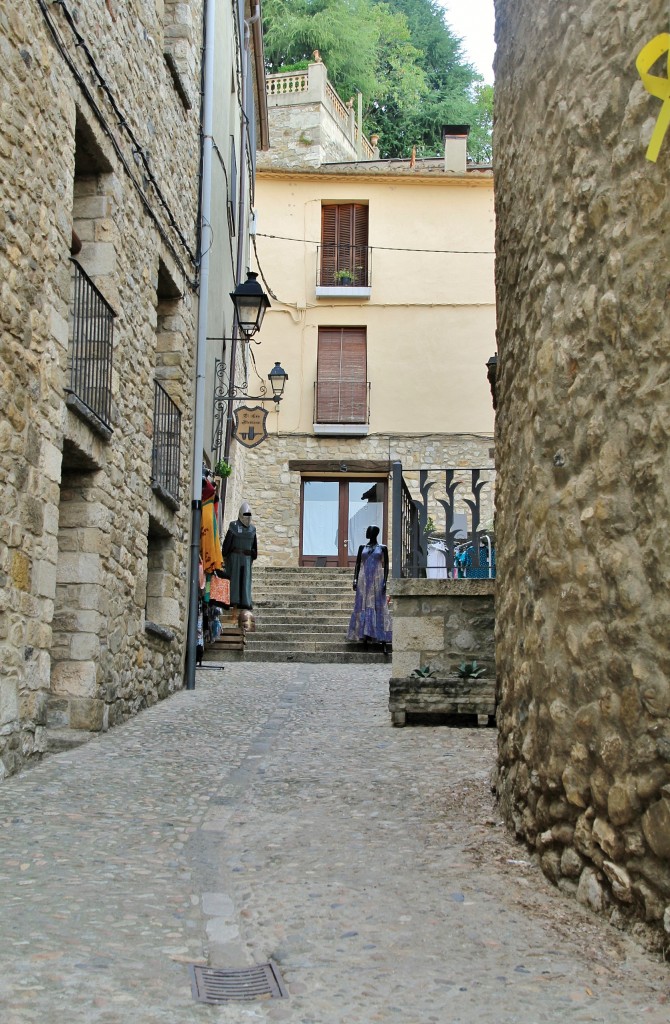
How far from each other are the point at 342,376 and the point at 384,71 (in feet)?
68.4

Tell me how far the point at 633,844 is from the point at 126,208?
20.1 feet

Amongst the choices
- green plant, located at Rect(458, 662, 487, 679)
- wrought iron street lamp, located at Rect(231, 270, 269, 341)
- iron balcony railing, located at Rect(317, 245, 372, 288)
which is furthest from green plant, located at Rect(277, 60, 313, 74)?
green plant, located at Rect(458, 662, 487, 679)

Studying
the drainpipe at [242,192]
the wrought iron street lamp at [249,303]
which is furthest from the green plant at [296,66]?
the wrought iron street lamp at [249,303]

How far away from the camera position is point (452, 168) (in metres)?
24.0

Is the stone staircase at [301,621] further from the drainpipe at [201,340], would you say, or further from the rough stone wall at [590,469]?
the rough stone wall at [590,469]

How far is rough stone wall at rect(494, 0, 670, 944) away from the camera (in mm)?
3230

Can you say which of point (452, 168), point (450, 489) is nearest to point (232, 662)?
point (450, 489)

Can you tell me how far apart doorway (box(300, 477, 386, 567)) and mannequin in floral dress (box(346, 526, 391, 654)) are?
8516 mm

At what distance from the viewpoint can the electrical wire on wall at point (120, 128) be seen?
6293mm

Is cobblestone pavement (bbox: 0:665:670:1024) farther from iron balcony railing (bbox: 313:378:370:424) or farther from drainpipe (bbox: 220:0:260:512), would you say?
iron balcony railing (bbox: 313:378:370:424)

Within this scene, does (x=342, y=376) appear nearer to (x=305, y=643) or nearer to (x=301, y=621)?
(x=301, y=621)

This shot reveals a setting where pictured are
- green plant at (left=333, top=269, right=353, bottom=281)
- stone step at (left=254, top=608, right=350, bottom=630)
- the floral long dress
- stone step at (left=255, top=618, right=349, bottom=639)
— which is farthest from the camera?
green plant at (left=333, top=269, right=353, bottom=281)

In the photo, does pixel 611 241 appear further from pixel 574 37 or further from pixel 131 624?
pixel 131 624

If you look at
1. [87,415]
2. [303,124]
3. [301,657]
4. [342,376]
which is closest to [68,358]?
[87,415]
